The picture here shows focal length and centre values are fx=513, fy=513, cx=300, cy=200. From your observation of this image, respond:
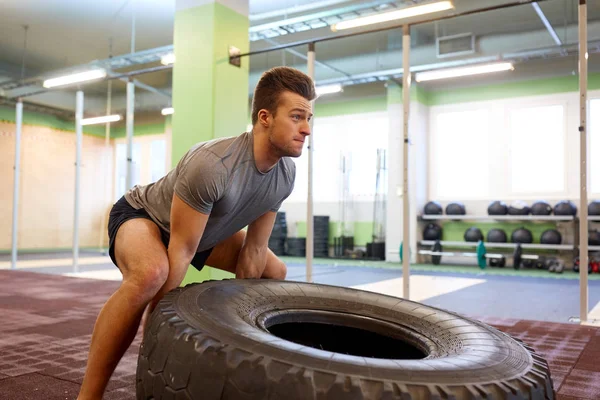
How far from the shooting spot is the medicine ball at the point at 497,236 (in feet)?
26.2

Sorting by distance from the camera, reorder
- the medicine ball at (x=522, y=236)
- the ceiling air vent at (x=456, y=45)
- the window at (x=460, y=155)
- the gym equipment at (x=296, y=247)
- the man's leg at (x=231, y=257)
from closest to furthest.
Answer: the man's leg at (x=231, y=257) < the ceiling air vent at (x=456, y=45) < the medicine ball at (x=522, y=236) < the window at (x=460, y=155) < the gym equipment at (x=296, y=247)

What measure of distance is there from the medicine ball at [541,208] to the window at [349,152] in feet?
9.86

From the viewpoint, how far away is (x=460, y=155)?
909cm

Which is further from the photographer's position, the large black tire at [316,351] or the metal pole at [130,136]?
the metal pole at [130,136]

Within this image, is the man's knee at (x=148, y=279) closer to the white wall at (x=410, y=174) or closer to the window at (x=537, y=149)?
the white wall at (x=410, y=174)

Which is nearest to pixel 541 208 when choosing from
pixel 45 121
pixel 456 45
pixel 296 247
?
pixel 456 45

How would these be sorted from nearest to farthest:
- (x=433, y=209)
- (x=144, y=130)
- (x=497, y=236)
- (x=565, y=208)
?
(x=565, y=208)
(x=497, y=236)
(x=433, y=209)
(x=144, y=130)

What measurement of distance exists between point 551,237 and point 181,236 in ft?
24.4

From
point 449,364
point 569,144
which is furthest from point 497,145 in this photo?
point 449,364

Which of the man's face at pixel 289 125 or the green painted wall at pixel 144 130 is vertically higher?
the green painted wall at pixel 144 130

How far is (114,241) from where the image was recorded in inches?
58.2

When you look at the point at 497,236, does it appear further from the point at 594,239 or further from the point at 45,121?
the point at 45,121

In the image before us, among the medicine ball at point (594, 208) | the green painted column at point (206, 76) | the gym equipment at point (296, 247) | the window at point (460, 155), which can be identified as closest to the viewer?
the green painted column at point (206, 76)

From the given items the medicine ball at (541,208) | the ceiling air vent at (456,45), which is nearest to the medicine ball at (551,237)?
the medicine ball at (541,208)
